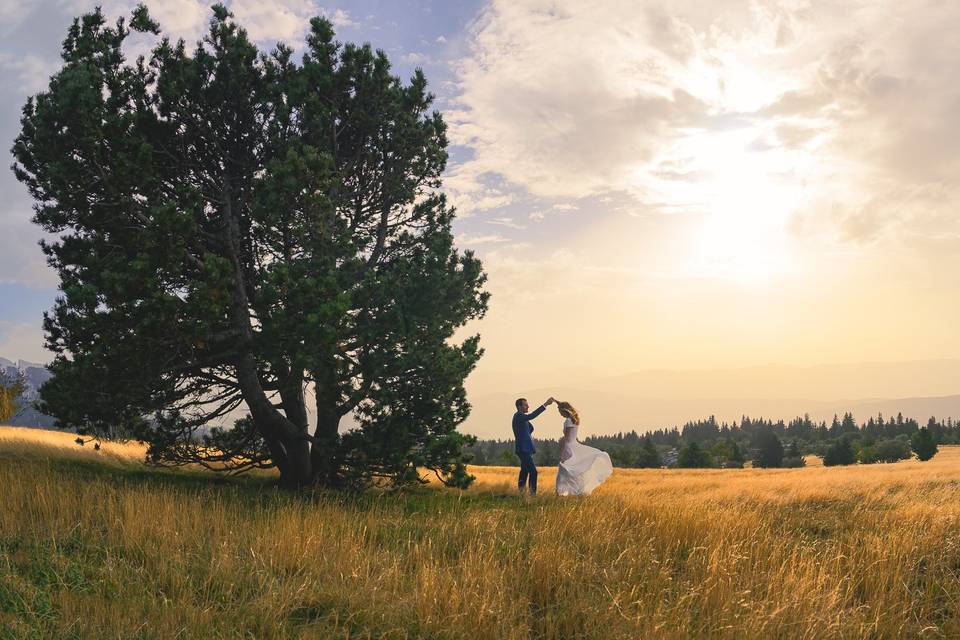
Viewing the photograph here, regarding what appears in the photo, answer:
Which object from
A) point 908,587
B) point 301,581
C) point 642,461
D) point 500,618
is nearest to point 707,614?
point 500,618

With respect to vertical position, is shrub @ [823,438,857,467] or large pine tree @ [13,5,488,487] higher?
large pine tree @ [13,5,488,487]

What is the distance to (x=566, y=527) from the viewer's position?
28.8ft

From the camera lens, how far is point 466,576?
6.12 meters

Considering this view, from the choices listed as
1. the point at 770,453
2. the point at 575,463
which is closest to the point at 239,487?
the point at 575,463

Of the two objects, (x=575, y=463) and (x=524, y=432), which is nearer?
(x=524, y=432)

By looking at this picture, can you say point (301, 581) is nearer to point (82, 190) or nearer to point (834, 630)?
point (834, 630)

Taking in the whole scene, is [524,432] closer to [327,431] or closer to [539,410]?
[539,410]

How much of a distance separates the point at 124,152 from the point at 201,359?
Result: 15.0 feet

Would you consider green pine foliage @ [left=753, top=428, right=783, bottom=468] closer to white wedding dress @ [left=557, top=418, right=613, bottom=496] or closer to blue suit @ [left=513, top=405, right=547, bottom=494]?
white wedding dress @ [left=557, top=418, right=613, bottom=496]

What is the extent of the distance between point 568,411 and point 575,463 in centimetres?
137

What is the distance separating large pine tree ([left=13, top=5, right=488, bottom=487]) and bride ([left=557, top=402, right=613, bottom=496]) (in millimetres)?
2737

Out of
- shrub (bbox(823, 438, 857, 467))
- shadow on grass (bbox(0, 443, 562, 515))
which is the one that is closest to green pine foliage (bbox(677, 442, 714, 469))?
shrub (bbox(823, 438, 857, 467))

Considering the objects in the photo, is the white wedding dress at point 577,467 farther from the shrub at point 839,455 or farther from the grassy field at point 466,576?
the shrub at point 839,455

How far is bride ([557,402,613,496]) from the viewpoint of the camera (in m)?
16.1
